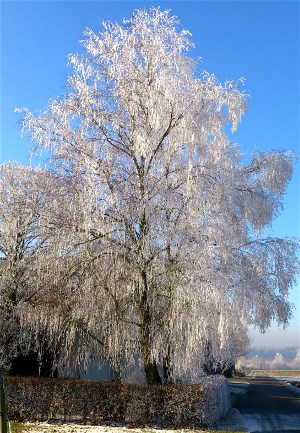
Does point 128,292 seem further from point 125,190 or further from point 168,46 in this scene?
point 168,46

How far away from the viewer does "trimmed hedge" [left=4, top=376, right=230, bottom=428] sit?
39.4 ft

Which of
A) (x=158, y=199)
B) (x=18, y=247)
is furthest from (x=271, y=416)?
(x=18, y=247)

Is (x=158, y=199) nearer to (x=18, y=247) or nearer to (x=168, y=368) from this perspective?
(x=168, y=368)

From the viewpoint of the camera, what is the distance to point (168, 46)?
43.1 ft

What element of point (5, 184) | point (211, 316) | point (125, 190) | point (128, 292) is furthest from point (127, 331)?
point (5, 184)

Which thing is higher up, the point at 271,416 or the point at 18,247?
the point at 18,247

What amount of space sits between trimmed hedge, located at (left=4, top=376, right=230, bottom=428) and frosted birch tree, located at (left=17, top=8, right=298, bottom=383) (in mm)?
793

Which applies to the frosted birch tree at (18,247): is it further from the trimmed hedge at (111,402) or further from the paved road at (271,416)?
the paved road at (271,416)

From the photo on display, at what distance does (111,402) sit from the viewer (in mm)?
12461

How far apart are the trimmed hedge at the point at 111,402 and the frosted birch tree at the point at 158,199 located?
793 millimetres

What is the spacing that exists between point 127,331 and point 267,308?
13.2ft

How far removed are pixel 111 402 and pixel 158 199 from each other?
5.63 meters

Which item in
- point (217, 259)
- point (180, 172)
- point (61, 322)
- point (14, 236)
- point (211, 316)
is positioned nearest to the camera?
point (211, 316)

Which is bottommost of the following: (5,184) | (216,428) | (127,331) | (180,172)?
(216,428)
